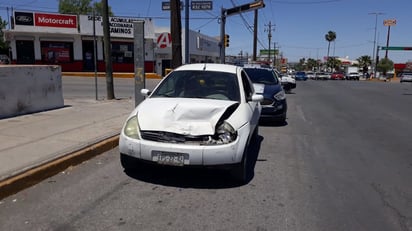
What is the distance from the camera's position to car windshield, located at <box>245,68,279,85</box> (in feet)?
35.9

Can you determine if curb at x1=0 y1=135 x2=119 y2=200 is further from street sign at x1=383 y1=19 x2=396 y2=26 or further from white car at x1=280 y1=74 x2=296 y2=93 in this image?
street sign at x1=383 y1=19 x2=396 y2=26

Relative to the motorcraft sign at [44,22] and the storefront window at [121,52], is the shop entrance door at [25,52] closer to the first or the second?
the motorcraft sign at [44,22]

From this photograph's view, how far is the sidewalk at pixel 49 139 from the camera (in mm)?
4677

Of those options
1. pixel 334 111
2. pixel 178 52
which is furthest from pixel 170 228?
pixel 334 111

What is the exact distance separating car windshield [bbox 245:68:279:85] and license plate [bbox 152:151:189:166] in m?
6.88

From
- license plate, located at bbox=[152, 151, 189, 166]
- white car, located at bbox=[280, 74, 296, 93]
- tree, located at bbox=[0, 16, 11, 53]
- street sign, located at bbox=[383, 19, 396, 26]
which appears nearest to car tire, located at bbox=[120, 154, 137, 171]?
license plate, located at bbox=[152, 151, 189, 166]

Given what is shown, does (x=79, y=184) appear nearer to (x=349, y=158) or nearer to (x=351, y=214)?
(x=351, y=214)

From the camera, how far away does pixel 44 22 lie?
92.7 ft

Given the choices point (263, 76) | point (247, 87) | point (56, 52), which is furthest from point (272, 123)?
point (56, 52)

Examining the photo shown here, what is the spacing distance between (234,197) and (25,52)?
2924 cm

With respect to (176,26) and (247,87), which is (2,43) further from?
(247,87)

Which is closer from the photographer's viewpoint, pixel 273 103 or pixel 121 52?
pixel 273 103

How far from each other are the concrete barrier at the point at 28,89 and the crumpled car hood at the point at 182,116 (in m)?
4.91

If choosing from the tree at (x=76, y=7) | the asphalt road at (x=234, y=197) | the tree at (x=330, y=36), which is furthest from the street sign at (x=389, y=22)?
the asphalt road at (x=234, y=197)
